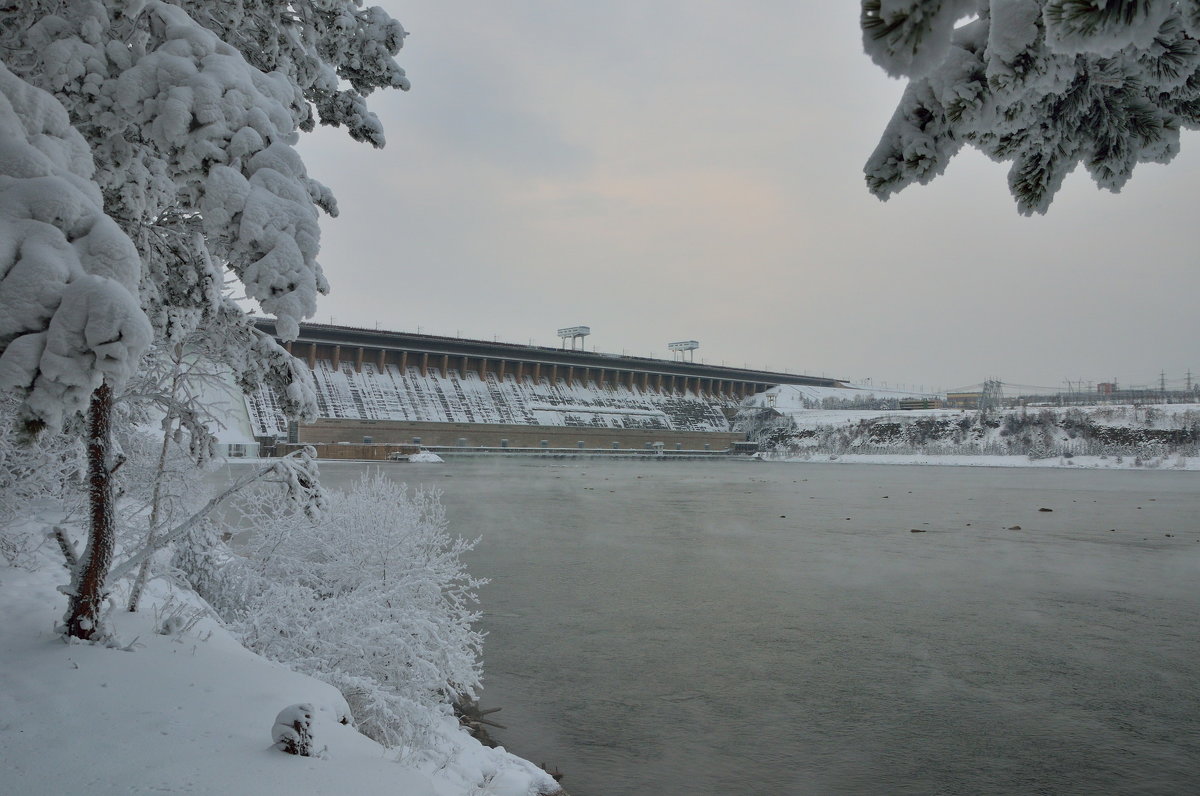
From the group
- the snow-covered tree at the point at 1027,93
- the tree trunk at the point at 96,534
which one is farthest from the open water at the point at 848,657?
the snow-covered tree at the point at 1027,93

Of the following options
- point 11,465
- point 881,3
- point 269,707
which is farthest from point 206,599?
point 881,3

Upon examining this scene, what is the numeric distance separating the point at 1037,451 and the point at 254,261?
6582 centimetres

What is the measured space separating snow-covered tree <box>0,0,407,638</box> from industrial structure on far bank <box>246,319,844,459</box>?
170 ft

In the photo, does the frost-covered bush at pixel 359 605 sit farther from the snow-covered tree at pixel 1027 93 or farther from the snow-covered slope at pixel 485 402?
the snow-covered slope at pixel 485 402

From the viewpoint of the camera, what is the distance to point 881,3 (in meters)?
1.28

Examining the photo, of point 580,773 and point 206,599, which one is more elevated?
point 206,599

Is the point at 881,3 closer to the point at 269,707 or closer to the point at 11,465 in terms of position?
the point at 269,707

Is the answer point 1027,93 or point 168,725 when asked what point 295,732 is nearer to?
point 168,725

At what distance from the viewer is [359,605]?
6.52 metres

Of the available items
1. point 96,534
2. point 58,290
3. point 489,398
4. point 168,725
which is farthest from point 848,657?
point 489,398

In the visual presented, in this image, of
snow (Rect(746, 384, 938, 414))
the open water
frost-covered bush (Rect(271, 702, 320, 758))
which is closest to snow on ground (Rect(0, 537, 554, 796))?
frost-covered bush (Rect(271, 702, 320, 758))

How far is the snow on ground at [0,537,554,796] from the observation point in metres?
3.56

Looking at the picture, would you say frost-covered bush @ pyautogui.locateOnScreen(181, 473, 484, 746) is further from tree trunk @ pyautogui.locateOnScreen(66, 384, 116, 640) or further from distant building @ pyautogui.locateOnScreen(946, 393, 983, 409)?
distant building @ pyautogui.locateOnScreen(946, 393, 983, 409)

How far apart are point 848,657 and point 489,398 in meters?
66.4
